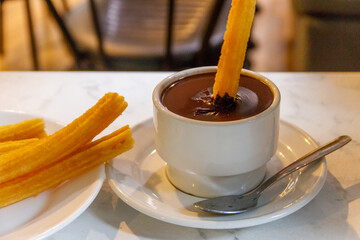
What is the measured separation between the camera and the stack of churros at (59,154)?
537 millimetres

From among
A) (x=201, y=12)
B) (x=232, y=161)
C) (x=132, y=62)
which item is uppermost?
(x=232, y=161)

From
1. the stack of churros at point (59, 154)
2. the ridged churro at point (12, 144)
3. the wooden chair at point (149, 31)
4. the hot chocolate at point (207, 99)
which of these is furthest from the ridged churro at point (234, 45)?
the wooden chair at point (149, 31)

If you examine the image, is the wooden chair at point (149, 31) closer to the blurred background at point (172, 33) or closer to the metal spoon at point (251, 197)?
the blurred background at point (172, 33)

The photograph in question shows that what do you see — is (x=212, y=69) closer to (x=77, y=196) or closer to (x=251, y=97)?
(x=251, y=97)

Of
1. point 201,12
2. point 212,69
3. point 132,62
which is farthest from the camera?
point 201,12

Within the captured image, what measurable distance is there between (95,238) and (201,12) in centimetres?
113

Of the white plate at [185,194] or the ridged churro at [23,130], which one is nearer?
the white plate at [185,194]

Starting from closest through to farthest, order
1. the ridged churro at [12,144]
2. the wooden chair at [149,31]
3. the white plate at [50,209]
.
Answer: the white plate at [50,209] → the ridged churro at [12,144] → the wooden chair at [149,31]

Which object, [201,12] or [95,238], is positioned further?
[201,12]

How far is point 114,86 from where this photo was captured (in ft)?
3.01

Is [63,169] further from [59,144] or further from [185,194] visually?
[185,194]

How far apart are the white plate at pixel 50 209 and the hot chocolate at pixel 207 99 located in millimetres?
127

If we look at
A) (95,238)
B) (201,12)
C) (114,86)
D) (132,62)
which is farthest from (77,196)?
(201,12)

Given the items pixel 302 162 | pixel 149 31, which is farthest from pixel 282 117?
pixel 149 31
